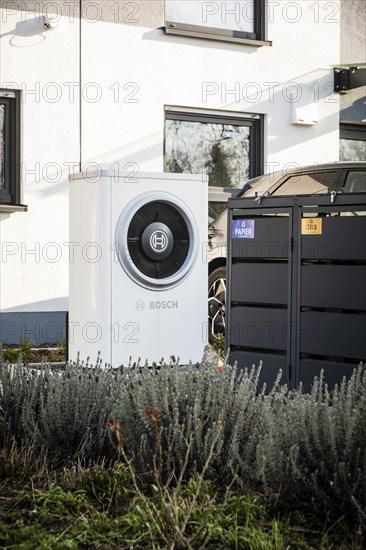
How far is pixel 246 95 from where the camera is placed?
12.7 m

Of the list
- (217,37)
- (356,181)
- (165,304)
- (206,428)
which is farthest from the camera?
(217,37)

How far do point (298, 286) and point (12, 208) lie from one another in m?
5.82

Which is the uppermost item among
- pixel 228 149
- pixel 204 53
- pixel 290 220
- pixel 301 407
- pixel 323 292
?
pixel 204 53

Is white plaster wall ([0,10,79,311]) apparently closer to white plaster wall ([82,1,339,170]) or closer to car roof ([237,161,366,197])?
→ white plaster wall ([82,1,339,170])

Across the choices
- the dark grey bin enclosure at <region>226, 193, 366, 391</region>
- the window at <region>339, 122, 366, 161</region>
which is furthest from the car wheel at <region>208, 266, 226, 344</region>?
the window at <region>339, 122, 366, 161</region>

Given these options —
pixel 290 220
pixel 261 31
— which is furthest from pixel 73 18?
pixel 290 220

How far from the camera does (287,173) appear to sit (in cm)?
961

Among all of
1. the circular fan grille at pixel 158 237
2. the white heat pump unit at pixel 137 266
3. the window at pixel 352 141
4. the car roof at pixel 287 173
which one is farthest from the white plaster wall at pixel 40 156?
the window at pixel 352 141

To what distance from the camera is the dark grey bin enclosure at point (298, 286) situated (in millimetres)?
5414

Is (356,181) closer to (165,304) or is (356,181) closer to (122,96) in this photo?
(165,304)

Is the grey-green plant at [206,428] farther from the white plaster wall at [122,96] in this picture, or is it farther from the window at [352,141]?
the window at [352,141]

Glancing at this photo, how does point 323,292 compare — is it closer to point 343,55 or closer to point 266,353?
point 266,353

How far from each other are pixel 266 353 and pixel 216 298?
4.15 meters

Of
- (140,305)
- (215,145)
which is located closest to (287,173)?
(215,145)
